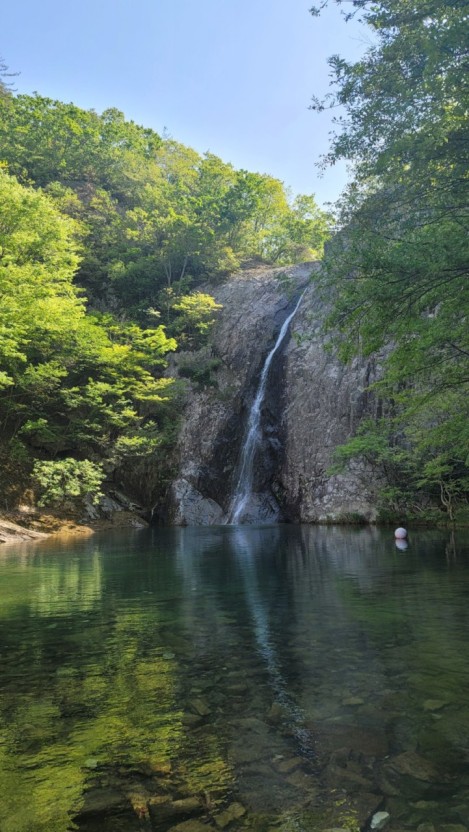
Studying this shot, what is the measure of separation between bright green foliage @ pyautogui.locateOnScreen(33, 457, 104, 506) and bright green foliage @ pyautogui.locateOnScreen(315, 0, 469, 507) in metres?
17.0

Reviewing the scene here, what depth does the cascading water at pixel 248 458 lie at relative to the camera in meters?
26.9

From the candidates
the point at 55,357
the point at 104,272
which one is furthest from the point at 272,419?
the point at 104,272

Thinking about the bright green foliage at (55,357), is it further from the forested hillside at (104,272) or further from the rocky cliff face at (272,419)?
the rocky cliff face at (272,419)

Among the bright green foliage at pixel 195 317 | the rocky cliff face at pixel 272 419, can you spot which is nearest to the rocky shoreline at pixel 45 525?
the rocky cliff face at pixel 272 419

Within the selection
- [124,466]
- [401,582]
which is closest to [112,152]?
[124,466]

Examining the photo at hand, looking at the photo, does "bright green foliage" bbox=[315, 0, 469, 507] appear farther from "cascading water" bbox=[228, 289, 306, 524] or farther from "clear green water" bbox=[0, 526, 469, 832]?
"cascading water" bbox=[228, 289, 306, 524]

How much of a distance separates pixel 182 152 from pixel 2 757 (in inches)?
2381

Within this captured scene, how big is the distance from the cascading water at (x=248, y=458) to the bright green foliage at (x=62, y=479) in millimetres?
7197

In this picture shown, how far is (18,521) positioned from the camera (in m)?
22.0

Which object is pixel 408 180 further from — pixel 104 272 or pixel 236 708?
pixel 104 272

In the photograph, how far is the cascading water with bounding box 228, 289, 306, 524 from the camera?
2689 centimetres

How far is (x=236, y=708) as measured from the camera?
3627 mm

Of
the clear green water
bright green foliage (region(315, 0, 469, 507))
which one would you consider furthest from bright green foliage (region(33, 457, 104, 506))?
bright green foliage (region(315, 0, 469, 507))

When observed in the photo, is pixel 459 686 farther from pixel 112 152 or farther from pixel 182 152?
pixel 182 152
